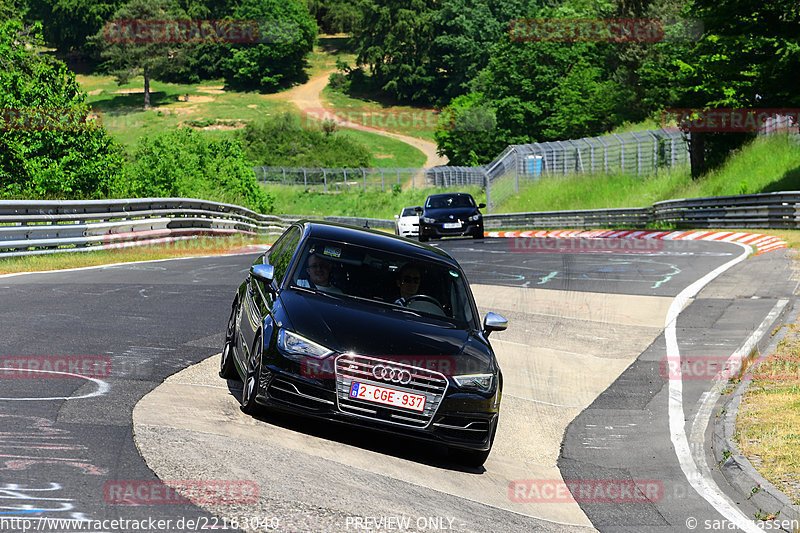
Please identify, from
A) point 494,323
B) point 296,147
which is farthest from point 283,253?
point 296,147

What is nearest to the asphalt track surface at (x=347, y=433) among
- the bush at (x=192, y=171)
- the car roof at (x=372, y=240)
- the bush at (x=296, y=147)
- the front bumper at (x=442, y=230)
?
the car roof at (x=372, y=240)

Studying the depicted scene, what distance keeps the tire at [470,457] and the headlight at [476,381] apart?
501 millimetres

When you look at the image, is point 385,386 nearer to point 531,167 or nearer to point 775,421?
point 775,421

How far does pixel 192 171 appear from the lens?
42.9 metres

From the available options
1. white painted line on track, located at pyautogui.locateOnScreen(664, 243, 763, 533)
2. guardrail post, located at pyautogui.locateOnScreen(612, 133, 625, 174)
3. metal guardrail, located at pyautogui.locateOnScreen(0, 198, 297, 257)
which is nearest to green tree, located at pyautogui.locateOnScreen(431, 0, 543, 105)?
guardrail post, located at pyautogui.locateOnScreen(612, 133, 625, 174)

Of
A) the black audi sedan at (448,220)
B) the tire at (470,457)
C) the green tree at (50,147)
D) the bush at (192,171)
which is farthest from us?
the bush at (192,171)

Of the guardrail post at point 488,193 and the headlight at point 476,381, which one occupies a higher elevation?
the headlight at point 476,381

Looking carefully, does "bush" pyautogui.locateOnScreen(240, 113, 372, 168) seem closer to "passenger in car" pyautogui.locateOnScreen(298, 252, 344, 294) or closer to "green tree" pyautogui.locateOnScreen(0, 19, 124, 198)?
"green tree" pyautogui.locateOnScreen(0, 19, 124, 198)

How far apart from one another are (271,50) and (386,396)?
139m

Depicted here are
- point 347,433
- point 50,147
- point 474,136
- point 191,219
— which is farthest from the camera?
point 474,136

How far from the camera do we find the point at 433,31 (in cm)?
13512

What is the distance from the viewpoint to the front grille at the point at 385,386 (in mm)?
7383

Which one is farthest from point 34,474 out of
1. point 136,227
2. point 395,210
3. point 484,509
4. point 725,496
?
point 395,210

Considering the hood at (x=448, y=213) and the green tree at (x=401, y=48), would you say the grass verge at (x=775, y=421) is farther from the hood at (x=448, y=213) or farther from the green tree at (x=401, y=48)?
the green tree at (x=401, y=48)
